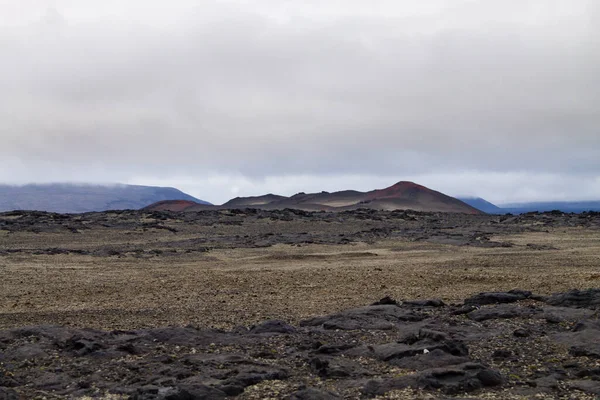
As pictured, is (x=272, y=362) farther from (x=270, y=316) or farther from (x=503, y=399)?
(x=270, y=316)

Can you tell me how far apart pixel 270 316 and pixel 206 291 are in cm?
451

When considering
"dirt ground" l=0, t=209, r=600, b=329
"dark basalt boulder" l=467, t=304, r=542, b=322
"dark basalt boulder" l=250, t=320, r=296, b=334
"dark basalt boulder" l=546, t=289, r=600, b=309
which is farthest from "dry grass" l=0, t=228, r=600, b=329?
"dark basalt boulder" l=467, t=304, r=542, b=322

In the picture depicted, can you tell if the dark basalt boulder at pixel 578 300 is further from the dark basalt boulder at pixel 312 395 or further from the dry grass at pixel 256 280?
the dark basalt boulder at pixel 312 395

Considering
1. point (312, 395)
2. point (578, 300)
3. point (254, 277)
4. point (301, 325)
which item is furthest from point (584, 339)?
point (254, 277)

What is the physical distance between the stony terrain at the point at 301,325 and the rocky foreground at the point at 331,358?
3cm

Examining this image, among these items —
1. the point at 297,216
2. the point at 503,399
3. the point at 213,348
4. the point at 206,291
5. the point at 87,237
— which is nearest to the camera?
the point at 503,399

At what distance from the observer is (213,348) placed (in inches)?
363

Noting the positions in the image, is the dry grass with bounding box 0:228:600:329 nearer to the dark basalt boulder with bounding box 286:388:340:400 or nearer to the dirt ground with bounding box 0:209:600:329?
the dirt ground with bounding box 0:209:600:329

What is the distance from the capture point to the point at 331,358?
27.9ft

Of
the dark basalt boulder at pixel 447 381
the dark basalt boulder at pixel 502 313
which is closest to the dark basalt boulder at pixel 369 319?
the dark basalt boulder at pixel 502 313

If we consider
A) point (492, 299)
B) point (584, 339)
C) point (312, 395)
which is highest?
point (492, 299)

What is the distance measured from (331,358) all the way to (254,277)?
10.8m

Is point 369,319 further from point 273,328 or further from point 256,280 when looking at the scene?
point 256,280

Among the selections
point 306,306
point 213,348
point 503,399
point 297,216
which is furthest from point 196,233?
point 503,399
